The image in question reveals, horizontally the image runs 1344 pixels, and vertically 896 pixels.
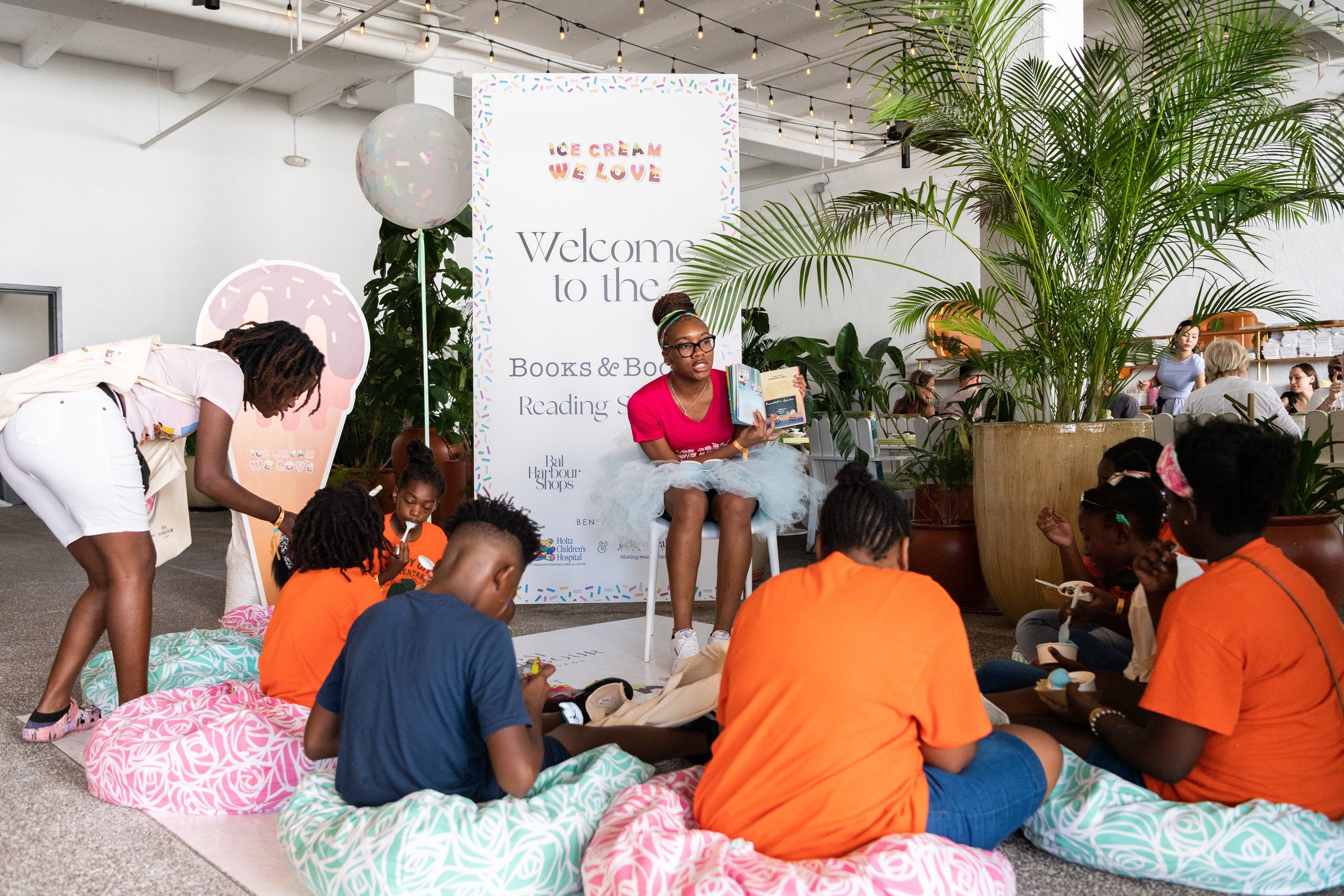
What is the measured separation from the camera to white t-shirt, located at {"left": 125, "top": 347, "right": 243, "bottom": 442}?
253cm

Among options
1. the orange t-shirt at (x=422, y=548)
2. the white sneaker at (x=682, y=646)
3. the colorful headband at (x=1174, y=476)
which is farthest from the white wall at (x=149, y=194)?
the colorful headband at (x=1174, y=476)

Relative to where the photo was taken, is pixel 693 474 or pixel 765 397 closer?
pixel 693 474

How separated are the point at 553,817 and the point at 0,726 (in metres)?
1.78

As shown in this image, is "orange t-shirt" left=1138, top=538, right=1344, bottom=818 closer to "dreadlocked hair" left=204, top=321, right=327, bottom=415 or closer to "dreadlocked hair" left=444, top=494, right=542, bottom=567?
"dreadlocked hair" left=444, top=494, right=542, bottom=567

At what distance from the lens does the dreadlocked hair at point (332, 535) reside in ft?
7.68

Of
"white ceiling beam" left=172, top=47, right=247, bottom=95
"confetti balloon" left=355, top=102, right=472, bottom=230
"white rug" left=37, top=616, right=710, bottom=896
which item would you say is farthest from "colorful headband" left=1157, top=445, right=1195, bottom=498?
"white ceiling beam" left=172, top=47, right=247, bottom=95

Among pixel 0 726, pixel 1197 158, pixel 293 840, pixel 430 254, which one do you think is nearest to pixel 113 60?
pixel 430 254

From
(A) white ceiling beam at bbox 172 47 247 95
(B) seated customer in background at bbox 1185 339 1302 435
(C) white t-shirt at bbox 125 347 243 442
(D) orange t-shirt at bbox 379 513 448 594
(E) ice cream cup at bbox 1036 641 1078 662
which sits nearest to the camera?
(E) ice cream cup at bbox 1036 641 1078 662

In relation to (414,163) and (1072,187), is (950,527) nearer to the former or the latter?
(1072,187)

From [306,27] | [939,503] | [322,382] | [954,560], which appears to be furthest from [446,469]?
[306,27]

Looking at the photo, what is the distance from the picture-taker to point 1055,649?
2299 mm

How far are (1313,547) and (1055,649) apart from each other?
108 cm

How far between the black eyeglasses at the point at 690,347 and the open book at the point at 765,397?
0.11m

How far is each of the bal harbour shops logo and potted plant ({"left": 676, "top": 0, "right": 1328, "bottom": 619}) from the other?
100 centimetres
